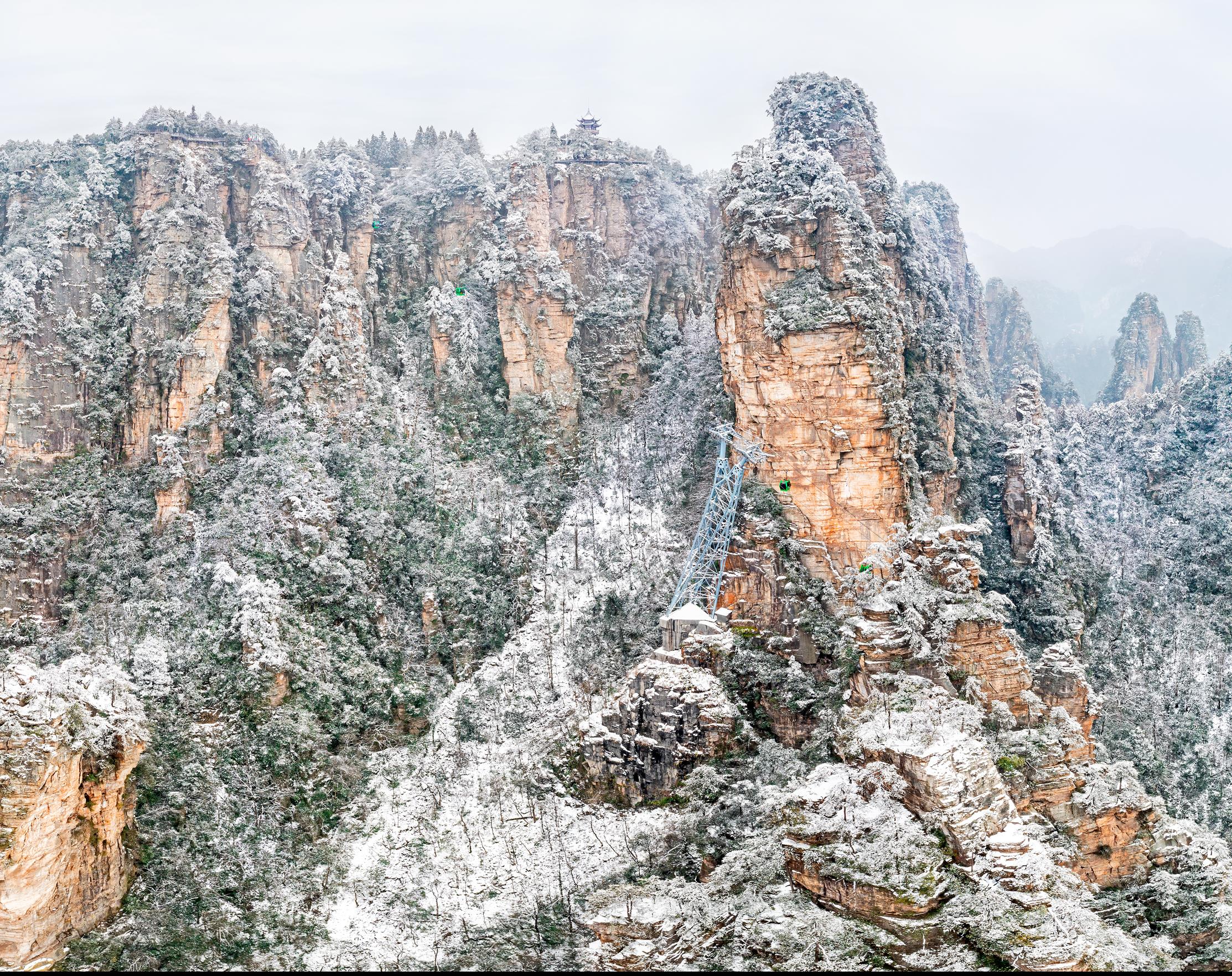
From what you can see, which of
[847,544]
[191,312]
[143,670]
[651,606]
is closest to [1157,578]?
[847,544]

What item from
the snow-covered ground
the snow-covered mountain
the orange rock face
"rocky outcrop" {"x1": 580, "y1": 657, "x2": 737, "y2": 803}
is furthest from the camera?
the orange rock face

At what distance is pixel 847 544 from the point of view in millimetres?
33250

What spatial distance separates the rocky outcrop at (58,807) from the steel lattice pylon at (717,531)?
17.2 metres

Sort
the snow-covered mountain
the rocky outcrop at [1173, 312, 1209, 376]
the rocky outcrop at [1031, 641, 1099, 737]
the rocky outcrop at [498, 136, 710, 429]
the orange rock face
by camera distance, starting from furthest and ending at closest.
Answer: the rocky outcrop at [1173, 312, 1209, 376] < the rocky outcrop at [498, 136, 710, 429] < the orange rock face < the rocky outcrop at [1031, 641, 1099, 737] < the snow-covered mountain

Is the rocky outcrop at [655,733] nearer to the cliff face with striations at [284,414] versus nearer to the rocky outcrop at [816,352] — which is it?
the rocky outcrop at [816,352]

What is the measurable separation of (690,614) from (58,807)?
1830cm

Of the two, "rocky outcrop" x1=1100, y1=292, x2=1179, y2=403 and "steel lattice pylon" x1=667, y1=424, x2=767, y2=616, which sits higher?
"rocky outcrop" x1=1100, y1=292, x2=1179, y2=403

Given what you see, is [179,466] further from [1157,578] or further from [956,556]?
[1157,578]

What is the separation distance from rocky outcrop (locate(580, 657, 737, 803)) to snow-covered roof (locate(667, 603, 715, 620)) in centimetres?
175

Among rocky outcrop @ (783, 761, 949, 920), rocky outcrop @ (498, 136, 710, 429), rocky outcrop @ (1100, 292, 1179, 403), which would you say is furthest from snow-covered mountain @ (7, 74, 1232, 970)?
rocky outcrop @ (1100, 292, 1179, 403)

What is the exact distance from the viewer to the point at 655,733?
98.1ft

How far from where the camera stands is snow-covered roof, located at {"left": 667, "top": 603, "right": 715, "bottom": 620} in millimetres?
31969

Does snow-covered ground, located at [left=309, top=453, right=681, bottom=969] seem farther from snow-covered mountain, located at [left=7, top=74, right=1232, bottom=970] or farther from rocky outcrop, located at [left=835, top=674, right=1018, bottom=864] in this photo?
rocky outcrop, located at [left=835, top=674, right=1018, bottom=864]

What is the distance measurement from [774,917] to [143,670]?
71.0ft
